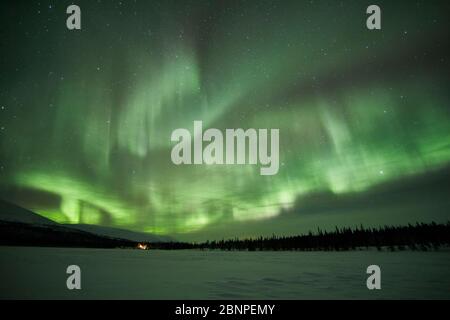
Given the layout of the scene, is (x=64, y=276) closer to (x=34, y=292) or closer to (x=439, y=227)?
(x=34, y=292)

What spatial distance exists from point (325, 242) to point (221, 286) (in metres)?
98.2

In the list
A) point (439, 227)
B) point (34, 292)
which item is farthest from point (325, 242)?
point (34, 292)

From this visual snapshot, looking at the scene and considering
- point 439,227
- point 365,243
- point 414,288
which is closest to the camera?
point 414,288

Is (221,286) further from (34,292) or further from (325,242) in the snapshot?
(325,242)

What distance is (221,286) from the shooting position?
14.8 metres

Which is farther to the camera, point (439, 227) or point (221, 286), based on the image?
point (439, 227)

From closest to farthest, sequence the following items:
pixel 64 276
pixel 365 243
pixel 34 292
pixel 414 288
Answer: pixel 34 292 → pixel 414 288 → pixel 64 276 → pixel 365 243
